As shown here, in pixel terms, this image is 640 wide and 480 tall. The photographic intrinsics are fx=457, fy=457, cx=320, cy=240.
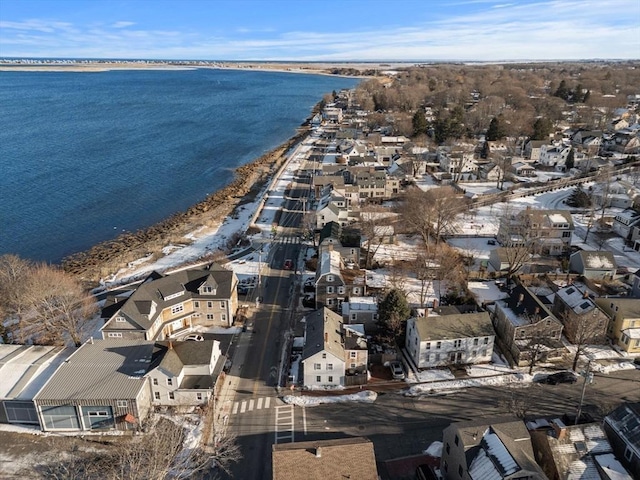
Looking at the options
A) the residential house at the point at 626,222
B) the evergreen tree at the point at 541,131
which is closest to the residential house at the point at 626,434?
the residential house at the point at 626,222

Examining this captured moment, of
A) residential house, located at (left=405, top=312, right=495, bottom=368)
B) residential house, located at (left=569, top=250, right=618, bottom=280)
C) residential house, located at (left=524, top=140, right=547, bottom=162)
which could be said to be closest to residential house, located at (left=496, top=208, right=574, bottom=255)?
residential house, located at (left=569, top=250, right=618, bottom=280)

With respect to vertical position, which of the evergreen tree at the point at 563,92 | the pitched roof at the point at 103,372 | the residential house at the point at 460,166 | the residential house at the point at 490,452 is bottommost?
the pitched roof at the point at 103,372

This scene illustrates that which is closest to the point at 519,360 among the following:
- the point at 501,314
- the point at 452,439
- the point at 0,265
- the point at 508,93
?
the point at 501,314

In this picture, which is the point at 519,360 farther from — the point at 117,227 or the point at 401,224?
the point at 117,227

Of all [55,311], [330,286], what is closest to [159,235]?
[55,311]

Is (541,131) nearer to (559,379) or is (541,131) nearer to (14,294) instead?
(559,379)

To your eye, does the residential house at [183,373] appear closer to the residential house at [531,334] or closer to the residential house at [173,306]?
the residential house at [173,306]

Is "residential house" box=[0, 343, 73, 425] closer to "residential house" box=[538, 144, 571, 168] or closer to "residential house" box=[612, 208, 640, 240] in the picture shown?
"residential house" box=[612, 208, 640, 240]
